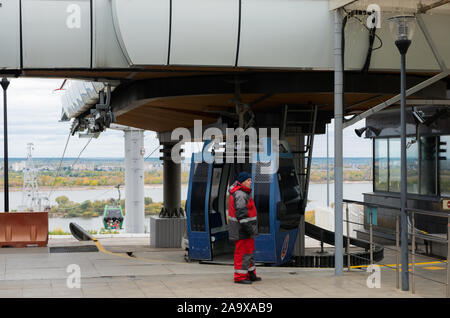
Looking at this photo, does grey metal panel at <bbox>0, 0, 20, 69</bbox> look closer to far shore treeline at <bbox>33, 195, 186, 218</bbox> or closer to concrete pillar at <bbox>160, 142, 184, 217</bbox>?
concrete pillar at <bbox>160, 142, 184, 217</bbox>

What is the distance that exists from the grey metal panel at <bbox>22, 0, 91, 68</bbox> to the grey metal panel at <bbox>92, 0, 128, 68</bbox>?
0.14 m

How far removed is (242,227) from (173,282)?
4.84 ft

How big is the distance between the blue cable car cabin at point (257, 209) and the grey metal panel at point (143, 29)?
137 inches

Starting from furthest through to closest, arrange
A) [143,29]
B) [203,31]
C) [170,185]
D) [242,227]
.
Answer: [170,185]
[203,31]
[143,29]
[242,227]

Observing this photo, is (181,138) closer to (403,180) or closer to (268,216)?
(268,216)

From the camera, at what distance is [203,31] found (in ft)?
46.3

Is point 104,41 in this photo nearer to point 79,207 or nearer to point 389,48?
point 389,48

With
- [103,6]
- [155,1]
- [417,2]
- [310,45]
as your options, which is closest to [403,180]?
[417,2]

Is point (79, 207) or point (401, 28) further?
point (79, 207)

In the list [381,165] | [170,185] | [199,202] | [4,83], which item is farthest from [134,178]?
[199,202]

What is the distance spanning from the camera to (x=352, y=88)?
1667 cm

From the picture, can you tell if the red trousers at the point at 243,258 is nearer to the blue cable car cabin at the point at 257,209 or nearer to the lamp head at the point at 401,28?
the lamp head at the point at 401,28

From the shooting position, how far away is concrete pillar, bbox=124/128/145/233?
53062 mm

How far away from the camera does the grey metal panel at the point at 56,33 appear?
45.9ft
